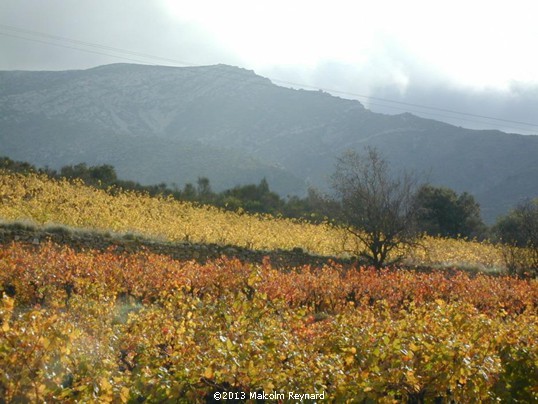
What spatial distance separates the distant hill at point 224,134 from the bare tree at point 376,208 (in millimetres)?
49476

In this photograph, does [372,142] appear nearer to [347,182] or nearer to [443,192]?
[443,192]

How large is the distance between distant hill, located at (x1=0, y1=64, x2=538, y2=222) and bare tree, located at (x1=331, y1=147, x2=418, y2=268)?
49.5 metres

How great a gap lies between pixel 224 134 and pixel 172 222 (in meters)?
113

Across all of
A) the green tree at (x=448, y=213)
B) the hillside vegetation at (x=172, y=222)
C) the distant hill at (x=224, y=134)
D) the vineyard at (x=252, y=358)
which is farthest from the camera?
the distant hill at (x=224, y=134)

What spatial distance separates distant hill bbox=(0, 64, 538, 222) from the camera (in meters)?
91.7

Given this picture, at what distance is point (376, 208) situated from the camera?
757 inches

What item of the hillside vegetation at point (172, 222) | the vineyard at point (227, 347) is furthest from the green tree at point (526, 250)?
the vineyard at point (227, 347)

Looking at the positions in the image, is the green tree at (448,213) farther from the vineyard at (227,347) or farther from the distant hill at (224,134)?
the vineyard at (227,347)

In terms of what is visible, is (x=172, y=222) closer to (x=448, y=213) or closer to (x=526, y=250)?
(x=526, y=250)

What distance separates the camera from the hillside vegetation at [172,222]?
61.8 feet

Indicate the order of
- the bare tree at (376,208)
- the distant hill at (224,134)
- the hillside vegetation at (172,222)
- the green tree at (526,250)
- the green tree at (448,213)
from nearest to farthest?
the hillside vegetation at (172,222) < the bare tree at (376,208) < the green tree at (526,250) < the green tree at (448,213) < the distant hill at (224,134)

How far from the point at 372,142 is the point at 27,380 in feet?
371

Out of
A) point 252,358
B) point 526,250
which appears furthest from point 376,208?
point 252,358

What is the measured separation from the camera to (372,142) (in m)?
114
